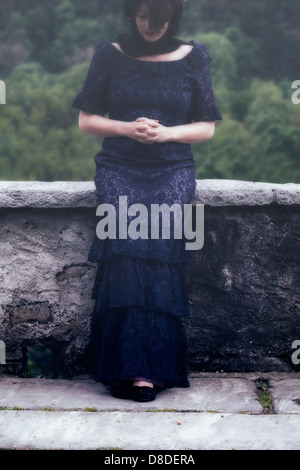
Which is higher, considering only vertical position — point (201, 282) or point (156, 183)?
point (156, 183)

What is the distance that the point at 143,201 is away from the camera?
2.50 metres

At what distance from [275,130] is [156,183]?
1698 cm

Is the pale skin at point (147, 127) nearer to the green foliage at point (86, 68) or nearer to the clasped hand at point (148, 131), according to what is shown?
the clasped hand at point (148, 131)

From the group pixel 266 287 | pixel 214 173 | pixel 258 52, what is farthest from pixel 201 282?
pixel 258 52

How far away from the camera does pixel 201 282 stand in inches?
108

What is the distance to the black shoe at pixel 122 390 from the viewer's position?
247 centimetres

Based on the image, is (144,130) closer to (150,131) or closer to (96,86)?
(150,131)

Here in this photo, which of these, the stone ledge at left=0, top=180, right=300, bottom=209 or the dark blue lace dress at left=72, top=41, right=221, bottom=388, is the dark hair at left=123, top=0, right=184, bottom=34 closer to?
the dark blue lace dress at left=72, top=41, right=221, bottom=388

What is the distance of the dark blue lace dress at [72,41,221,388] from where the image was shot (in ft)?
8.13

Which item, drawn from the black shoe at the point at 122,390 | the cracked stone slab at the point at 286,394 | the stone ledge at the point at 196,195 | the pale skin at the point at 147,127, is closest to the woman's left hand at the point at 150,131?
the pale skin at the point at 147,127

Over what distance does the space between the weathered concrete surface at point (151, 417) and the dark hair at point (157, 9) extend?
138 cm

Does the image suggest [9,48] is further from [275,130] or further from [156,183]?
[156,183]

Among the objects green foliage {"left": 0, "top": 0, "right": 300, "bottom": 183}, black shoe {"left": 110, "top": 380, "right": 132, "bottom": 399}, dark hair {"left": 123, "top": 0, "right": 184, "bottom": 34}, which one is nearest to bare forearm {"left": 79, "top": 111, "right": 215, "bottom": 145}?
dark hair {"left": 123, "top": 0, "right": 184, "bottom": 34}
